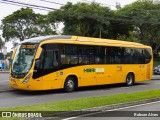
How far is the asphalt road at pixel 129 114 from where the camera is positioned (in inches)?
445

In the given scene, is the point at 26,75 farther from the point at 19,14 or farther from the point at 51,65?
the point at 19,14

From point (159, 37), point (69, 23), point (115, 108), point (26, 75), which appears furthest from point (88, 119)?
point (159, 37)

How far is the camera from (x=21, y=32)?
69938mm

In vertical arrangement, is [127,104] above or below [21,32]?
below

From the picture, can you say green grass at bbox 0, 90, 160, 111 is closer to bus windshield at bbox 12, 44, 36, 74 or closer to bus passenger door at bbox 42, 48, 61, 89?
bus passenger door at bbox 42, 48, 61, 89

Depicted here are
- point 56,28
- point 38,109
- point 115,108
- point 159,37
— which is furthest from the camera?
point 56,28

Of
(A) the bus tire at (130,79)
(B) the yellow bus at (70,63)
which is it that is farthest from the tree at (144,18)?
(B) the yellow bus at (70,63)

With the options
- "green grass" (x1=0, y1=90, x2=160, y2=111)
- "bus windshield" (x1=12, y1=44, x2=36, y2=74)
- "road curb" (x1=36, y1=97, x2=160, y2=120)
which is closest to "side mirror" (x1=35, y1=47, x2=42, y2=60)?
"bus windshield" (x1=12, y1=44, x2=36, y2=74)

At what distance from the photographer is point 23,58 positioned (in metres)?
19.1

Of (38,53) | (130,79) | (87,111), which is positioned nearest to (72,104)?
(87,111)

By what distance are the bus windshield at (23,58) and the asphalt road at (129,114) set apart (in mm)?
6923

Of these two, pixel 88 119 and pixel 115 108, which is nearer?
pixel 88 119

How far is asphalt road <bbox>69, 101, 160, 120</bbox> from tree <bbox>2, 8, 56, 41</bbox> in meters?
55.3

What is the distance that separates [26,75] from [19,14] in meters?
51.7
